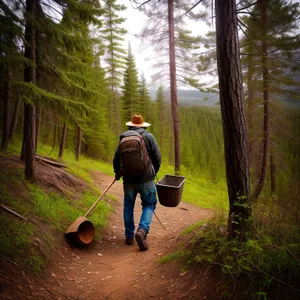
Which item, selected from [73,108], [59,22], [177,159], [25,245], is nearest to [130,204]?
[25,245]

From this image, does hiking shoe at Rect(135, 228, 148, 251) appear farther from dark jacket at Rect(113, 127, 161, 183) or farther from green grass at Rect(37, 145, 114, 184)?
green grass at Rect(37, 145, 114, 184)

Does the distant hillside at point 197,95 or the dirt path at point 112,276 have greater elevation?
the distant hillside at point 197,95

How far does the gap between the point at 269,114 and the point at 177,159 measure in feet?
17.3

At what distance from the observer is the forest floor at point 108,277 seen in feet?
9.22

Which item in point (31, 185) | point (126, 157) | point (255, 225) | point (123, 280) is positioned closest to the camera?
point (255, 225)

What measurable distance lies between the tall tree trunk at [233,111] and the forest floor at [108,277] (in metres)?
0.90

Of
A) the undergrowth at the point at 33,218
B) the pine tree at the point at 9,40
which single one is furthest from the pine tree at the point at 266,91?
the pine tree at the point at 9,40

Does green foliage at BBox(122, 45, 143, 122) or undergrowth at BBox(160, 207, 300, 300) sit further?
green foliage at BBox(122, 45, 143, 122)

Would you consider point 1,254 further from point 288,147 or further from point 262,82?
point 288,147

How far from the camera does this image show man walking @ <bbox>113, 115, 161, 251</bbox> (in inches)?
181

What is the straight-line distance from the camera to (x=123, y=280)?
3451 mm

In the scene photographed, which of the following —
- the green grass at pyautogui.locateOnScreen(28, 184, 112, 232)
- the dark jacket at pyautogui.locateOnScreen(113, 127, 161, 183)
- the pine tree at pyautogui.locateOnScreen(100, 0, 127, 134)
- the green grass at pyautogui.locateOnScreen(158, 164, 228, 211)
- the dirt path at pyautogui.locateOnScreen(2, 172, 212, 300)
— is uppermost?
the pine tree at pyautogui.locateOnScreen(100, 0, 127, 134)

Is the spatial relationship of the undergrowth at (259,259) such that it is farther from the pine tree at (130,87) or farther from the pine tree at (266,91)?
the pine tree at (130,87)

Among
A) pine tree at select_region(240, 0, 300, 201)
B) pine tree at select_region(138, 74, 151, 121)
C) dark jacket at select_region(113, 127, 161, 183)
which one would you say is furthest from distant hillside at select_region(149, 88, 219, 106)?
pine tree at select_region(138, 74, 151, 121)
